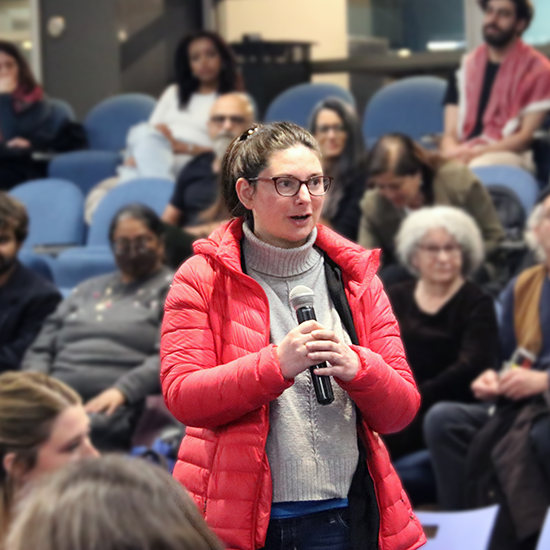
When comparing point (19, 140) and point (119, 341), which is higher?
point (19, 140)

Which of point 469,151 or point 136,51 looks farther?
point 136,51

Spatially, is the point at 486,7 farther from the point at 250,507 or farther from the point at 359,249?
the point at 250,507

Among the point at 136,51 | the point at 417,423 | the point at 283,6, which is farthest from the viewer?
the point at 136,51

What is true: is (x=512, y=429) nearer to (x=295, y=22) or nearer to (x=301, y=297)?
(x=301, y=297)

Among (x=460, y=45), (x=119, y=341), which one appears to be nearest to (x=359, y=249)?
(x=119, y=341)

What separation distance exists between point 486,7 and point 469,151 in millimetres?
714

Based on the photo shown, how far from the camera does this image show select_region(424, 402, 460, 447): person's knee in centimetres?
308

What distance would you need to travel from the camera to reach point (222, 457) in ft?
4.74

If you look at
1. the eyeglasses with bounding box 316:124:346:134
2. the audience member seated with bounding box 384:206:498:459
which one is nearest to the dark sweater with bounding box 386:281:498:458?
the audience member seated with bounding box 384:206:498:459

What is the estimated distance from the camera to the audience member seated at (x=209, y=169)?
4.46 metres

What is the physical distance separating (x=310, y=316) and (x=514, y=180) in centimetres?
276

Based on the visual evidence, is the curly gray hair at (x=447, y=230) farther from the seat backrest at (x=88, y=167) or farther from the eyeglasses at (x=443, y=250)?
the seat backrest at (x=88, y=167)

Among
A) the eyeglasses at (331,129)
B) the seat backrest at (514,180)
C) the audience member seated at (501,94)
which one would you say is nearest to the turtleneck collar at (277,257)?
the seat backrest at (514,180)

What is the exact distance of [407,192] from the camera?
12.7 ft
